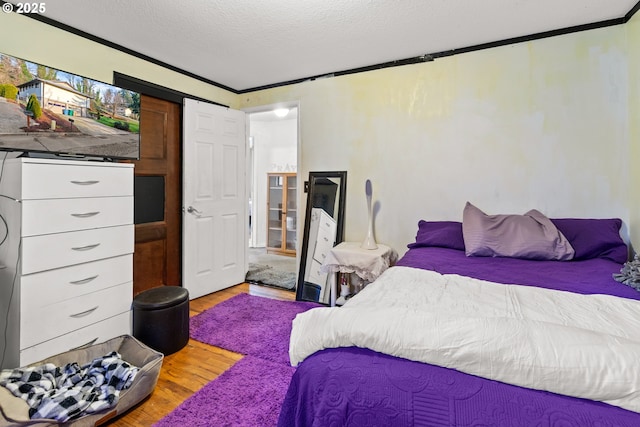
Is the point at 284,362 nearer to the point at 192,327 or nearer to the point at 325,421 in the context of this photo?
the point at 192,327

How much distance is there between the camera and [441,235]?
249 cm

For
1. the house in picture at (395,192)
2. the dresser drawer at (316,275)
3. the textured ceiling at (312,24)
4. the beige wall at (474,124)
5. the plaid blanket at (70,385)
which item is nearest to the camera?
the house in picture at (395,192)

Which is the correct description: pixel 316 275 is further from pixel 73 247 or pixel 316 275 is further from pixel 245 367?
pixel 73 247

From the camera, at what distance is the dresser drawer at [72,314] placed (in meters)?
1.77

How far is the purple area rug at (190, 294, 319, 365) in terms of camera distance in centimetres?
231

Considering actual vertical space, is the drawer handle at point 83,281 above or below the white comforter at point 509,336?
below

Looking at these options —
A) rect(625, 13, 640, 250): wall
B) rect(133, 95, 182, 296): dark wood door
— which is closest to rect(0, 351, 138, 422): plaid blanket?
rect(133, 95, 182, 296): dark wood door

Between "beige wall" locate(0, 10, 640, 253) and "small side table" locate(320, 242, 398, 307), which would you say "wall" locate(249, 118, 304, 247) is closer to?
"beige wall" locate(0, 10, 640, 253)

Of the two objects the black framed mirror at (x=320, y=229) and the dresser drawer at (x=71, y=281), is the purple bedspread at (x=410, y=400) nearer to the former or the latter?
the dresser drawer at (x=71, y=281)

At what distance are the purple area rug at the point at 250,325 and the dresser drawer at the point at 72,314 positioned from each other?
0.61 meters

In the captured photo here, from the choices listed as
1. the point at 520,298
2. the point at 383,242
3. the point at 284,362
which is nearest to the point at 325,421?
the point at 520,298

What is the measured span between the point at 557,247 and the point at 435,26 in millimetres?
1765

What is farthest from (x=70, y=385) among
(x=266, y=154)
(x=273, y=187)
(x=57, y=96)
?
(x=266, y=154)

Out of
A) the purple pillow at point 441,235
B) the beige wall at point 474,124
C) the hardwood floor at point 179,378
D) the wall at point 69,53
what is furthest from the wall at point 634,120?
the wall at point 69,53
